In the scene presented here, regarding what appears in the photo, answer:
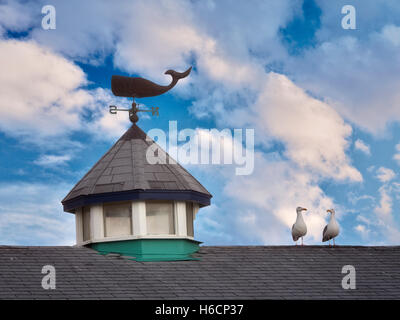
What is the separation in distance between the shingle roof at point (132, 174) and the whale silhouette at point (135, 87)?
1204 mm

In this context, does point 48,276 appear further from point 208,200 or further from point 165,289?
point 208,200

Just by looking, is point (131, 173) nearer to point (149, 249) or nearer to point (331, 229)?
point (149, 249)

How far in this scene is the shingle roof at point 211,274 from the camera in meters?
19.0

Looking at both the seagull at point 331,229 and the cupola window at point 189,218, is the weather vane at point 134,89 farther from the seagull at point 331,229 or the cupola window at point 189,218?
the seagull at point 331,229

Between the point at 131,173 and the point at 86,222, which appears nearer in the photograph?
the point at 131,173

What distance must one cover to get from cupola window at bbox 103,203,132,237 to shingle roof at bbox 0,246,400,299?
0.98 metres

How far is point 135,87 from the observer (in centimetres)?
2456

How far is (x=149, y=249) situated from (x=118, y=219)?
1.44 metres

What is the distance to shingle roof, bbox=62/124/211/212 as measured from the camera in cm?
2264

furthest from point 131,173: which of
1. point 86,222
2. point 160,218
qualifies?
point 86,222

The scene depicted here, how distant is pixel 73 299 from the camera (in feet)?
59.5

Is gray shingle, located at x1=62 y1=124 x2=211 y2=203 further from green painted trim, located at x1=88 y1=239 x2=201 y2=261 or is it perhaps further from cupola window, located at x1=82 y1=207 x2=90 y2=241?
green painted trim, located at x1=88 y1=239 x2=201 y2=261

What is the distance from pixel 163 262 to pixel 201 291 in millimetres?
2415

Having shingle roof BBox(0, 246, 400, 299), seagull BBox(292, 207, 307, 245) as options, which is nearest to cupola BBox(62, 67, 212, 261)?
shingle roof BBox(0, 246, 400, 299)
